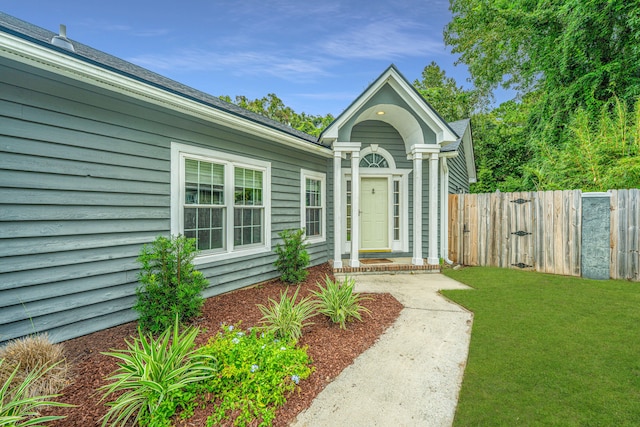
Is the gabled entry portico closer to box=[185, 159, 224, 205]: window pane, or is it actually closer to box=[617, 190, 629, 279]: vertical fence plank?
box=[185, 159, 224, 205]: window pane

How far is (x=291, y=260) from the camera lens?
17.7 feet

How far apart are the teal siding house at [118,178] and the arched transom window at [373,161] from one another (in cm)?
116

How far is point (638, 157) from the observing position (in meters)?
5.70

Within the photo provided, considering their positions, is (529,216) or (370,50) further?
(370,50)

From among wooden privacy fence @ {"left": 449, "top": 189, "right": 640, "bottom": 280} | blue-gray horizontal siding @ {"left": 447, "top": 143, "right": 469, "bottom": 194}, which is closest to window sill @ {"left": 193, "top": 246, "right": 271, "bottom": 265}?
wooden privacy fence @ {"left": 449, "top": 189, "right": 640, "bottom": 280}

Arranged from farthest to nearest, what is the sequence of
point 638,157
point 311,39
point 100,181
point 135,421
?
point 311,39, point 638,157, point 100,181, point 135,421

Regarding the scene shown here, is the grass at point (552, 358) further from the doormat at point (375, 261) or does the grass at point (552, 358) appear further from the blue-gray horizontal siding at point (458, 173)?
the blue-gray horizontal siding at point (458, 173)

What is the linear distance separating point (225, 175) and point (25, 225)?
2406 mm

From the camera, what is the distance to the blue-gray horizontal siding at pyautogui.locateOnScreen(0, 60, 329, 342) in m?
2.61

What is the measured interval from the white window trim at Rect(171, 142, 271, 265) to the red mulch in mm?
697

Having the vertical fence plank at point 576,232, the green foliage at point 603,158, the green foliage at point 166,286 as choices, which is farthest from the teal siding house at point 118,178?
the green foliage at point 603,158

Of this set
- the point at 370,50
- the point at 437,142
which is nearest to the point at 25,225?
the point at 437,142

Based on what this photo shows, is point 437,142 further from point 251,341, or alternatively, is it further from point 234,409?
point 234,409

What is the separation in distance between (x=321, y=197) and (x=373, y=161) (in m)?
1.70
